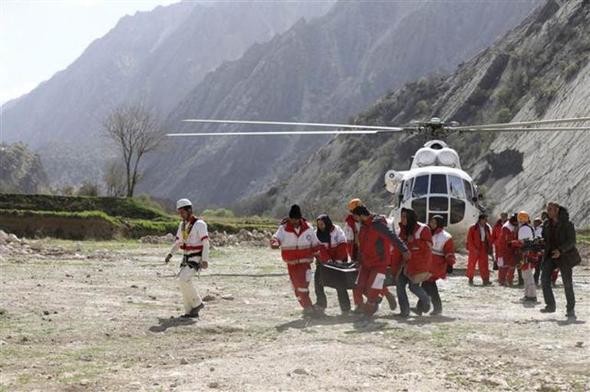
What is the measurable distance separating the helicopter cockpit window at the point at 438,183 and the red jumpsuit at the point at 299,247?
7963 mm

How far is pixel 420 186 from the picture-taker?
1875 centimetres

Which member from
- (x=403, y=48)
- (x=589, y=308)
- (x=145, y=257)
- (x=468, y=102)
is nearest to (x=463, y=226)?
(x=589, y=308)

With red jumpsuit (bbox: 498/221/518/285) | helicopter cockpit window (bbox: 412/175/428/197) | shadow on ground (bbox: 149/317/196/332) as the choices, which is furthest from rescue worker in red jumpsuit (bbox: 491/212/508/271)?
shadow on ground (bbox: 149/317/196/332)

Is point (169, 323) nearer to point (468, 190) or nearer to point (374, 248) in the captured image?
point (374, 248)

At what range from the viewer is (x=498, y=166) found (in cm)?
5716

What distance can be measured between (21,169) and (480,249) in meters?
100.0

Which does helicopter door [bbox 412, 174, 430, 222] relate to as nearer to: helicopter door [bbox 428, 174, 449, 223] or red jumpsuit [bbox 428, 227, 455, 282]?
helicopter door [bbox 428, 174, 449, 223]

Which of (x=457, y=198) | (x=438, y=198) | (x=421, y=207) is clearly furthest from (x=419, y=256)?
(x=457, y=198)

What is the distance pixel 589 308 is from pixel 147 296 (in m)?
7.38

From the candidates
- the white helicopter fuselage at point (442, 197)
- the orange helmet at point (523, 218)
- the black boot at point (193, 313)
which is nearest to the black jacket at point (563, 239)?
the orange helmet at point (523, 218)

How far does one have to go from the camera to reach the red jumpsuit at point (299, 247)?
440 inches

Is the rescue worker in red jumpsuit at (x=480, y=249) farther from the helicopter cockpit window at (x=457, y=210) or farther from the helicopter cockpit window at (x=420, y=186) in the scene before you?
the helicopter cockpit window at (x=420, y=186)

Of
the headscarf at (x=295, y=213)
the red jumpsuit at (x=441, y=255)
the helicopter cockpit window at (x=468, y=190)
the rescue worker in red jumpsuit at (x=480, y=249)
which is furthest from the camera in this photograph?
the helicopter cockpit window at (x=468, y=190)

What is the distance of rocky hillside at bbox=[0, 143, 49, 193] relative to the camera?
104m
